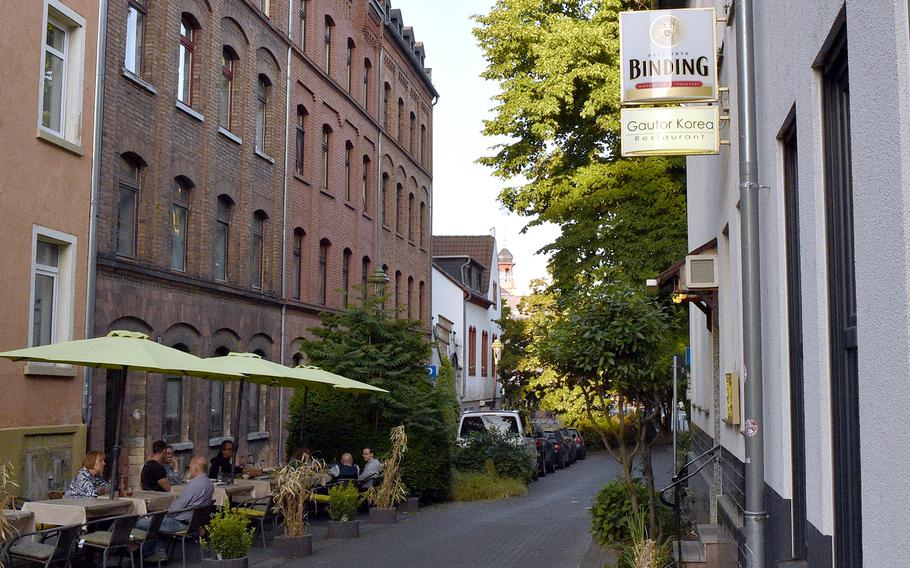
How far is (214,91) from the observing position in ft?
77.8

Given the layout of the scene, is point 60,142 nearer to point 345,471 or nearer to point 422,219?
point 345,471

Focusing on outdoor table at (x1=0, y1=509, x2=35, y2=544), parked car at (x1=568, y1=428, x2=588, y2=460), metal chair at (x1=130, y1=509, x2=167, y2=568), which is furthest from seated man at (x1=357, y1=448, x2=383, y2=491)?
parked car at (x1=568, y1=428, x2=588, y2=460)

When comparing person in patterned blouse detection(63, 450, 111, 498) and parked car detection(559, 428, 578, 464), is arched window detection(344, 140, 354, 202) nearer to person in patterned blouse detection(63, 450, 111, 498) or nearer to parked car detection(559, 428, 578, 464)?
parked car detection(559, 428, 578, 464)

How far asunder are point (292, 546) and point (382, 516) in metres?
4.53

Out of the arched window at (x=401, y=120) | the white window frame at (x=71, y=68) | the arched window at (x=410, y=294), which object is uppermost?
the arched window at (x=401, y=120)

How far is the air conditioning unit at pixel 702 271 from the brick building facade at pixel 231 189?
1043 centimetres

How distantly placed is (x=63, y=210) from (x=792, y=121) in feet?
43.1

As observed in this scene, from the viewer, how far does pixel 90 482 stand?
43.9 feet

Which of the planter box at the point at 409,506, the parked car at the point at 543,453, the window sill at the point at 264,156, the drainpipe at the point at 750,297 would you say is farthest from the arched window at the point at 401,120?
the drainpipe at the point at 750,297

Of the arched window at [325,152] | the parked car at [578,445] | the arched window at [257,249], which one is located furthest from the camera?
the parked car at [578,445]

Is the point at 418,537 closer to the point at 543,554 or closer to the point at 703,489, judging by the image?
the point at 543,554

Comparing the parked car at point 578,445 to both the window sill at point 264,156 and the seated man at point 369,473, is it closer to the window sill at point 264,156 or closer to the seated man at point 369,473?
the window sill at point 264,156

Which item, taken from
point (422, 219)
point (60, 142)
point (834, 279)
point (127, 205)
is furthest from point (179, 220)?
point (422, 219)

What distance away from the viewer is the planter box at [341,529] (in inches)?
642
